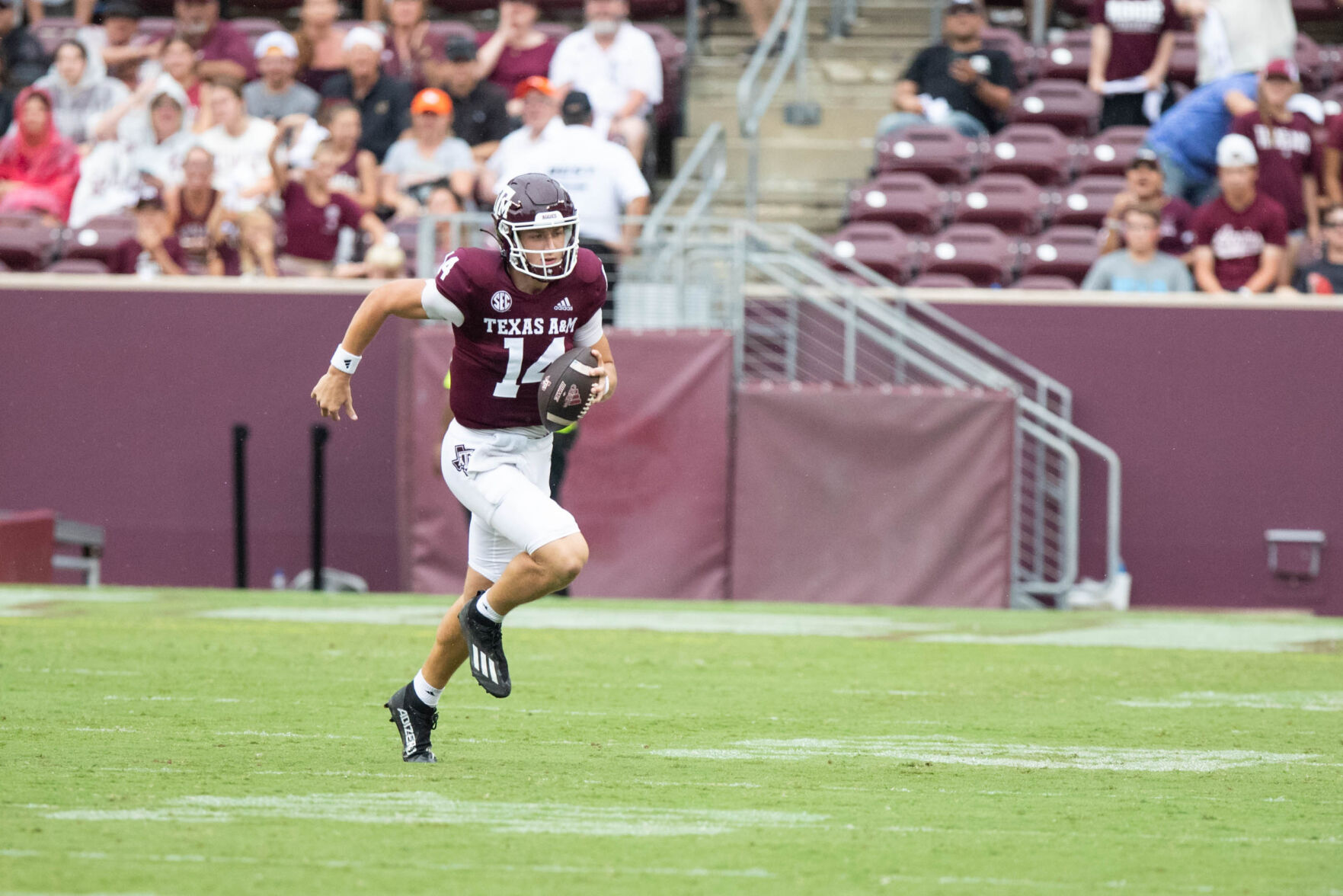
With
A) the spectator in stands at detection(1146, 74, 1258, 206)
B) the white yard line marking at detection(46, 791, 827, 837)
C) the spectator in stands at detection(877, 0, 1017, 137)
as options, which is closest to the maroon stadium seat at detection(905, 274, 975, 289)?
the spectator in stands at detection(1146, 74, 1258, 206)

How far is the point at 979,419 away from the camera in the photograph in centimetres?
1252

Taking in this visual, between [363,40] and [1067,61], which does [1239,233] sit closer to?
[1067,61]

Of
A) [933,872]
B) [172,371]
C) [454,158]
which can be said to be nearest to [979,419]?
[454,158]

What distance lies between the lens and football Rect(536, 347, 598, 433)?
20.1ft

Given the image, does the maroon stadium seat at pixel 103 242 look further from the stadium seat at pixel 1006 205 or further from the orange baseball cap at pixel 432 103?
the stadium seat at pixel 1006 205

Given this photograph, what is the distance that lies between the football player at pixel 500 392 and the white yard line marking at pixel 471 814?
709 mm

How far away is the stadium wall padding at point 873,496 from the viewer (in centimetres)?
1255

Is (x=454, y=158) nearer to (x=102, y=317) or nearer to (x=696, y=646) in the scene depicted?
(x=102, y=317)

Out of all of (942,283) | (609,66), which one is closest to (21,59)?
(609,66)

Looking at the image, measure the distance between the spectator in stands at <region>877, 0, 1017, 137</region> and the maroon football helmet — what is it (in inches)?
368

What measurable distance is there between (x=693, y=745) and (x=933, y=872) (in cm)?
217

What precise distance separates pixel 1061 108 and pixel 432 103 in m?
4.93

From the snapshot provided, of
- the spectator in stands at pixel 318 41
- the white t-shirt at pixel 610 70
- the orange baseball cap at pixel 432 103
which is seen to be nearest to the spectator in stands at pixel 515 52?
the white t-shirt at pixel 610 70

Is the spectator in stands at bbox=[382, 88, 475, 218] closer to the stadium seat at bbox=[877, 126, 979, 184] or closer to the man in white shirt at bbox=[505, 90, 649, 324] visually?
the man in white shirt at bbox=[505, 90, 649, 324]
